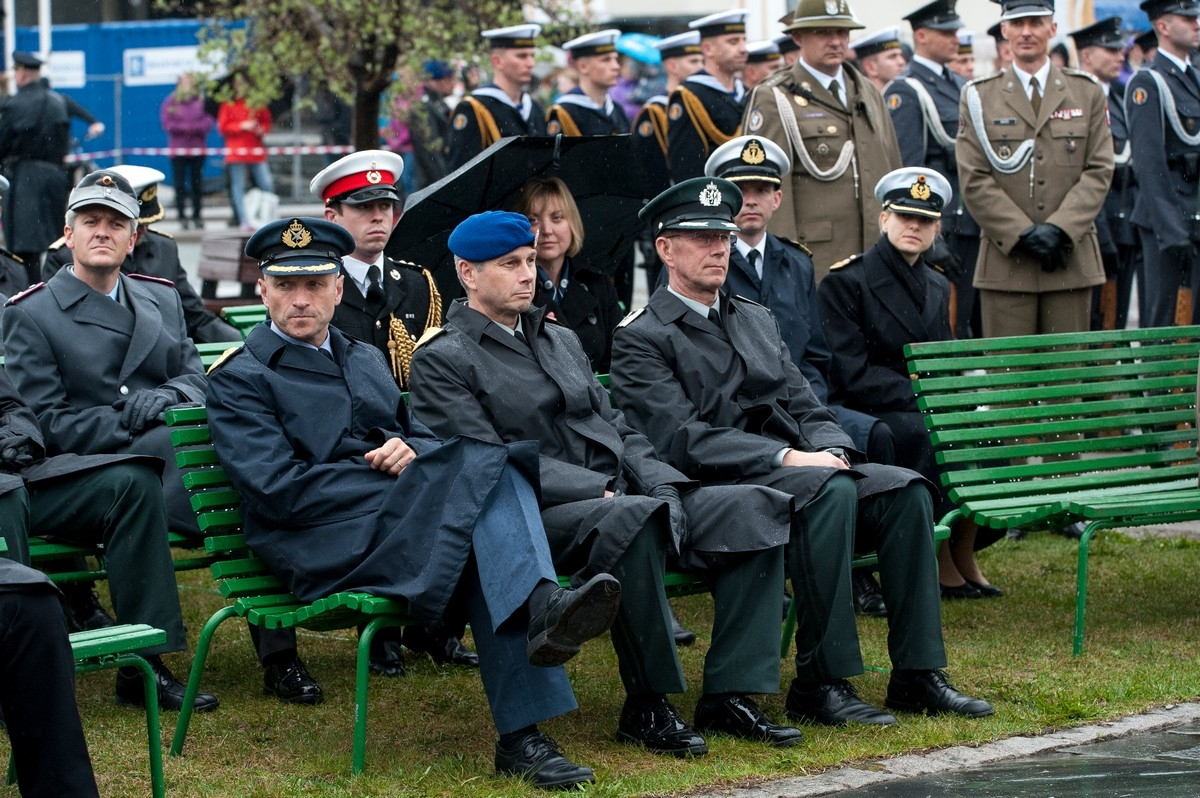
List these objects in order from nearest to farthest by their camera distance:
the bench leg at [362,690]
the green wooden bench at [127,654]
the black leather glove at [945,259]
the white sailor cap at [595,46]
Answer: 1. the green wooden bench at [127,654]
2. the bench leg at [362,690]
3. the black leather glove at [945,259]
4. the white sailor cap at [595,46]

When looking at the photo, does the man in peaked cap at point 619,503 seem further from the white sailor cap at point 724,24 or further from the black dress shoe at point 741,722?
the white sailor cap at point 724,24

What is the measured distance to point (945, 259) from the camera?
10.4 meters

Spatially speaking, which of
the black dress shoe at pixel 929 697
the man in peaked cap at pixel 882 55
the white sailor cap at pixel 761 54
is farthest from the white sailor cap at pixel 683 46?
the black dress shoe at pixel 929 697

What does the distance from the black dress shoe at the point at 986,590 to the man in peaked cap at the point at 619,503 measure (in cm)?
236

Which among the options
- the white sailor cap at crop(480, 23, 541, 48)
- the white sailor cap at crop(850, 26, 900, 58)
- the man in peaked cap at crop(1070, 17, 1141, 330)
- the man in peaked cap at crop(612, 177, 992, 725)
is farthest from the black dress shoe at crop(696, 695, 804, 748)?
the white sailor cap at crop(850, 26, 900, 58)

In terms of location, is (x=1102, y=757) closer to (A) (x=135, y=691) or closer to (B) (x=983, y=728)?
(B) (x=983, y=728)

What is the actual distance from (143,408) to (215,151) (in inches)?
631

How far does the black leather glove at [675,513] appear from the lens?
5.51m

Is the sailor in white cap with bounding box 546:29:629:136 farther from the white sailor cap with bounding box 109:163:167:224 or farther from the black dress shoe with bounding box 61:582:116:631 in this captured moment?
the black dress shoe with bounding box 61:582:116:631

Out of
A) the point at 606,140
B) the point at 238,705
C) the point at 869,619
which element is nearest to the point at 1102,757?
the point at 869,619

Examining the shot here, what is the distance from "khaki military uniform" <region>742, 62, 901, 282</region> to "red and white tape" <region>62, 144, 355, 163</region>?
11746 millimetres

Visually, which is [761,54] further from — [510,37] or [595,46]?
[510,37]

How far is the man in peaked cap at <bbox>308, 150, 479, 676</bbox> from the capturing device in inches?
273

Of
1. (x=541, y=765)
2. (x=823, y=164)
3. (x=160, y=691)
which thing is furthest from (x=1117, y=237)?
(x=541, y=765)
